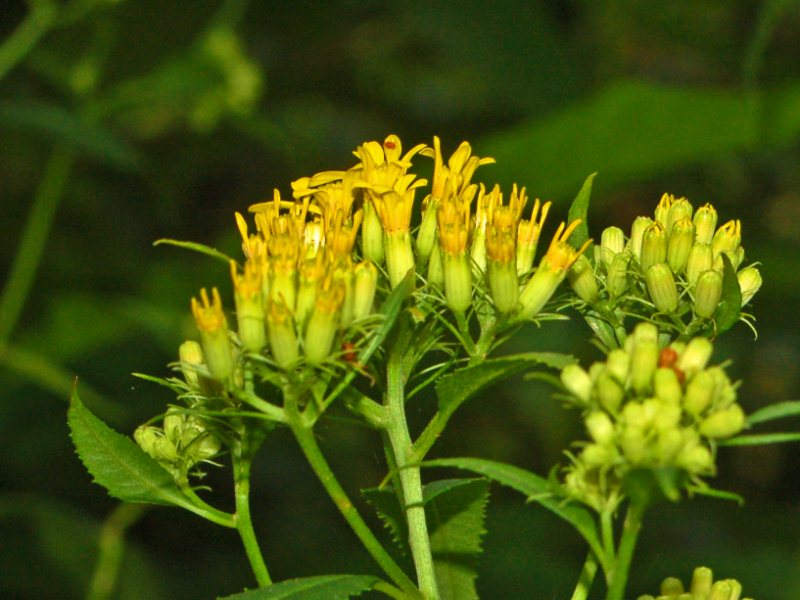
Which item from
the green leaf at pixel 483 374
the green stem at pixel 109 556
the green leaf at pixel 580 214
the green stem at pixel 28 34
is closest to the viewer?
the green leaf at pixel 483 374

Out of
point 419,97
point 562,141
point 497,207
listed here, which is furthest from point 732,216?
point 497,207

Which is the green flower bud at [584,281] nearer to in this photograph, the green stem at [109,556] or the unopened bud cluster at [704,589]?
the unopened bud cluster at [704,589]

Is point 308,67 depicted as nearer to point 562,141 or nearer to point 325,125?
point 325,125

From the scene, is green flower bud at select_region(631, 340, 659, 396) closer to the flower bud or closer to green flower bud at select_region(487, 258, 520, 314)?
green flower bud at select_region(487, 258, 520, 314)

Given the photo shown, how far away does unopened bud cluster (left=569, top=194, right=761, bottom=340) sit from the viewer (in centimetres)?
338

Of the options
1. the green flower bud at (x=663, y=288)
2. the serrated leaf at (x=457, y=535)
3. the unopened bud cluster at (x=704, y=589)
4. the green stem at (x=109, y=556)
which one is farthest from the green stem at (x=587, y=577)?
the green stem at (x=109, y=556)

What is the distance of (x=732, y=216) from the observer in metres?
9.52

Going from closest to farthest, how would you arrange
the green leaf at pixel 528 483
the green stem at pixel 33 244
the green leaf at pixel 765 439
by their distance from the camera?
1. the green leaf at pixel 765 439
2. the green leaf at pixel 528 483
3. the green stem at pixel 33 244

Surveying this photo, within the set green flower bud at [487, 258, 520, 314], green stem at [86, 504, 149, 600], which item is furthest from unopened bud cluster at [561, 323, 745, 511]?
green stem at [86, 504, 149, 600]

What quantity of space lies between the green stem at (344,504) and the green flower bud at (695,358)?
2.66 feet

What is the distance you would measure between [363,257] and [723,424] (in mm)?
1185

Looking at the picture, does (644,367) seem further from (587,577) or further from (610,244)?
(610,244)

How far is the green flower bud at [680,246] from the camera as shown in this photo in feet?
11.4

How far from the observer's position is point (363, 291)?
3064 mm
